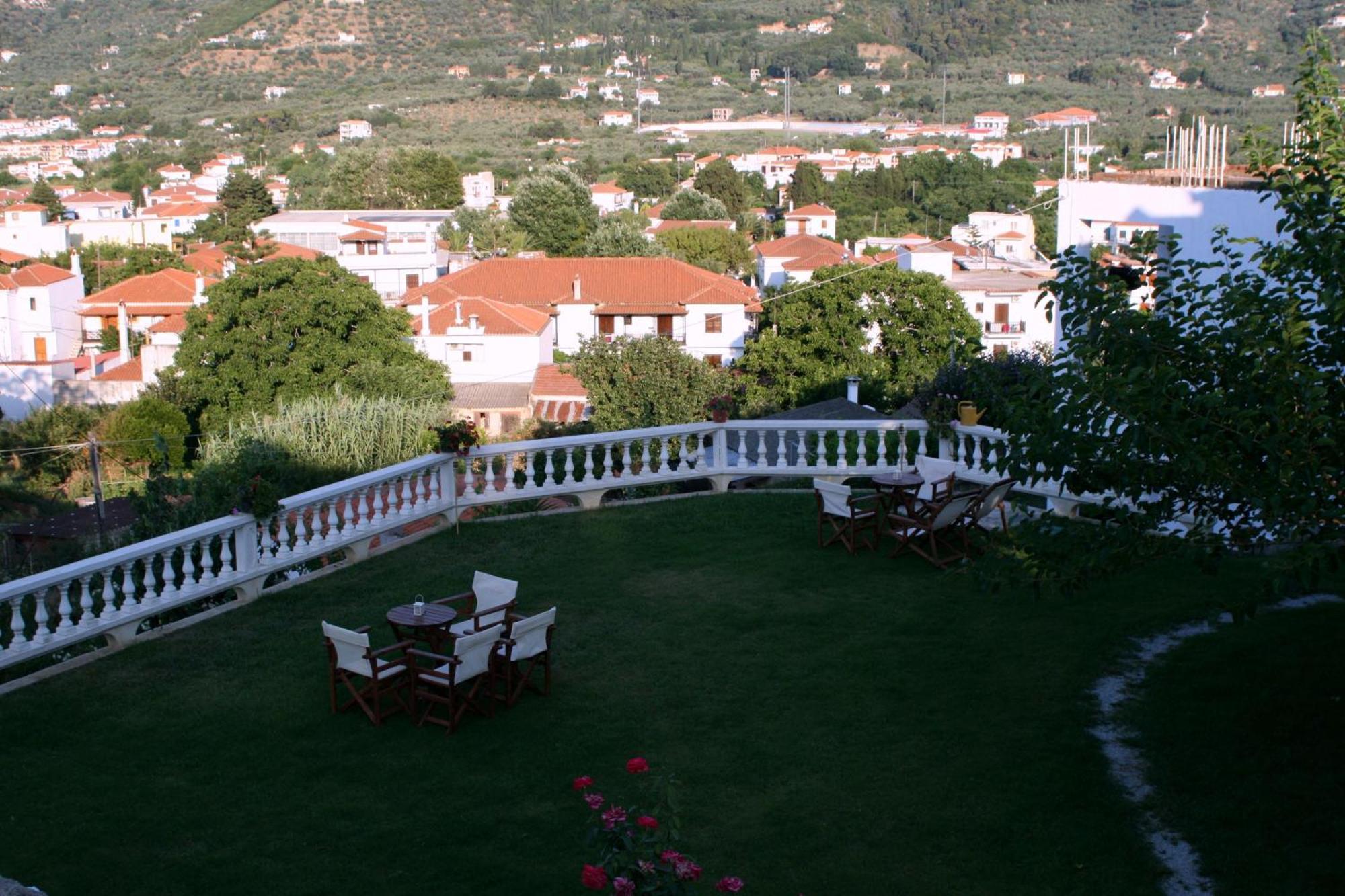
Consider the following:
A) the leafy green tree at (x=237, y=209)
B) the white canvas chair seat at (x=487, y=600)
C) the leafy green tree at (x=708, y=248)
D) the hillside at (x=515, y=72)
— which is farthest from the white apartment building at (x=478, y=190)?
the white canvas chair seat at (x=487, y=600)

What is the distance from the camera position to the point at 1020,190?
112m

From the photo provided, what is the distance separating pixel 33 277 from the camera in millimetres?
70125

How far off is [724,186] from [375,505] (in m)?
113

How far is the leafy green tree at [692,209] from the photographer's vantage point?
356 ft

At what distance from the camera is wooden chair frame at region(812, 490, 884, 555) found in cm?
1105

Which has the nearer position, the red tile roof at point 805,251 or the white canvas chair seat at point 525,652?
the white canvas chair seat at point 525,652

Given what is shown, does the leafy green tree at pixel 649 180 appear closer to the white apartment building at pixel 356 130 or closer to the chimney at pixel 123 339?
the white apartment building at pixel 356 130

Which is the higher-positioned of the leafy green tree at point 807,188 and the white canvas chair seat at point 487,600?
the leafy green tree at point 807,188

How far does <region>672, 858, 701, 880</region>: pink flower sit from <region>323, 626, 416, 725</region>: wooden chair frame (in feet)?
12.0

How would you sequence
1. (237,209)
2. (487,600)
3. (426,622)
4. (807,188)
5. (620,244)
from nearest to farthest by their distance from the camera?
(426,622) < (487,600) < (620,244) < (237,209) < (807,188)

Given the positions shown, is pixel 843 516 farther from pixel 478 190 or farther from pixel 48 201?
pixel 48 201

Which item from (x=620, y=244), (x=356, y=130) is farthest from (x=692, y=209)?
(x=356, y=130)

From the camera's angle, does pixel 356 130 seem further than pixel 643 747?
Yes

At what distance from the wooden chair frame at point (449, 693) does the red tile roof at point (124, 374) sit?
4707 cm
